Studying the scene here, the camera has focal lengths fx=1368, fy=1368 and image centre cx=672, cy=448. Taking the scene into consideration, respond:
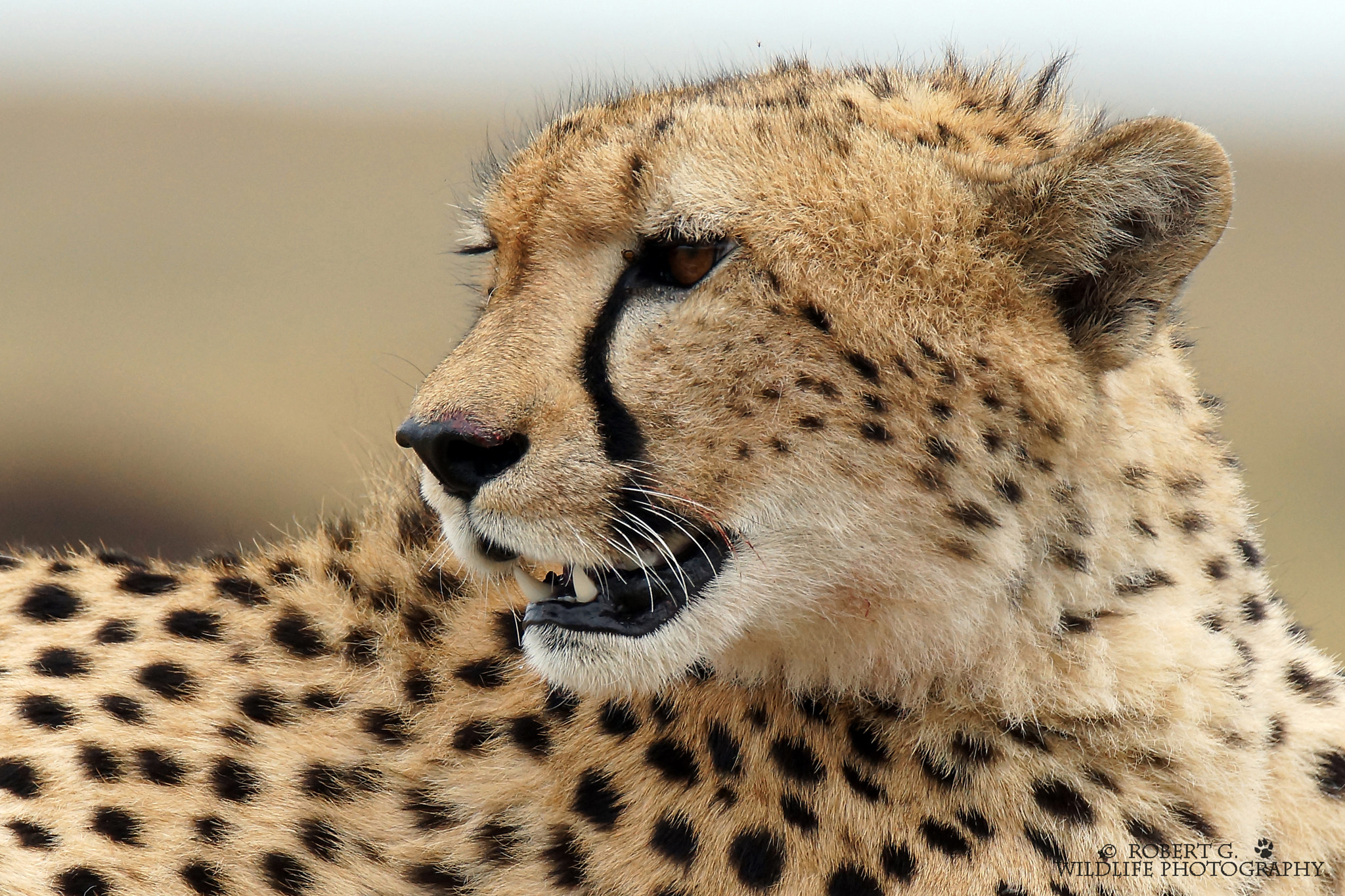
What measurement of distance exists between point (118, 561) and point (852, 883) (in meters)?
1.35

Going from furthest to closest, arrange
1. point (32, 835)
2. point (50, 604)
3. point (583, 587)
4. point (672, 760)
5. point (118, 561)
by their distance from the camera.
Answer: point (118, 561) → point (50, 604) → point (32, 835) → point (672, 760) → point (583, 587)

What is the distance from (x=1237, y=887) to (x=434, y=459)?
3.41ft

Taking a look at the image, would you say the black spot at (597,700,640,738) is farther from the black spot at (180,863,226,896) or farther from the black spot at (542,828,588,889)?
the black spot at (180,863,226,896)

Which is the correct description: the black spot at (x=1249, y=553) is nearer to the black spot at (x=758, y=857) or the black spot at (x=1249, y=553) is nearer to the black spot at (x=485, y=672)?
the black spot at (x=758, y=857)

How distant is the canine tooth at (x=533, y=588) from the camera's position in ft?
5.33

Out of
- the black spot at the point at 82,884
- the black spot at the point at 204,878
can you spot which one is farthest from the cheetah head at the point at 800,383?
the black spot at the point at 82,884

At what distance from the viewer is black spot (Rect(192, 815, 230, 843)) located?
1819mm

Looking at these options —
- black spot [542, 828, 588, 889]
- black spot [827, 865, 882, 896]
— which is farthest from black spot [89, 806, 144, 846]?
black spot [827, 865, 882, 896]

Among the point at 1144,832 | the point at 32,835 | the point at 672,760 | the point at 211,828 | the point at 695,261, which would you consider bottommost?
the point at 1144,832

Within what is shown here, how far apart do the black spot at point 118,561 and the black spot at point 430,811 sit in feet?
2.27

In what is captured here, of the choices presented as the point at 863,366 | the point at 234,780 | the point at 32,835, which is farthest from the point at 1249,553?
the point at 32,835

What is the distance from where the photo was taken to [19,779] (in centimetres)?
184

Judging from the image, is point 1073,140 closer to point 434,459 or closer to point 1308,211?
point 434,459

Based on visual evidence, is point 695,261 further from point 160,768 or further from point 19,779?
point 19,779
